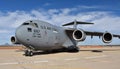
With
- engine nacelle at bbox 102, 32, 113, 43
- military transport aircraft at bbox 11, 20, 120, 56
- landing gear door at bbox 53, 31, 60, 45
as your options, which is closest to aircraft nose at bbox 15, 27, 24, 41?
military transport aircraft at bbox 11, 20, 120, 56

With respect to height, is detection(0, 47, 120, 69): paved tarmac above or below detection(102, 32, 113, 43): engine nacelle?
below

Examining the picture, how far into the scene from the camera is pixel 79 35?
934 inches

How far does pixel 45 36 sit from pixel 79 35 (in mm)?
4829

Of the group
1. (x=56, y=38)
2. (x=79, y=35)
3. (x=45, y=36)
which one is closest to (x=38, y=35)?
(x=45, y=36)

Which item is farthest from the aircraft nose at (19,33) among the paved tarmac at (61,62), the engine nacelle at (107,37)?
the engine nacelle at (107,37)

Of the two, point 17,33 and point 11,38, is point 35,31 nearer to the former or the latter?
point 17,33

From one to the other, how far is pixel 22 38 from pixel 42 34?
273 centimetres

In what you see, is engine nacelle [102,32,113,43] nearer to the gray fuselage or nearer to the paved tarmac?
the gray fuselage

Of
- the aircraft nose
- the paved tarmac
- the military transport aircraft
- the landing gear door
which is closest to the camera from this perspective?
the paved tarmac

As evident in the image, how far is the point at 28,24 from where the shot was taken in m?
19.0

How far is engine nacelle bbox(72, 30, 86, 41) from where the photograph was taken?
75.2 feet

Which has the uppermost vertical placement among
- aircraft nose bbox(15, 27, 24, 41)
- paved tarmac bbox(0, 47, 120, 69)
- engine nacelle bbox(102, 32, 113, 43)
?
aircraft nose bbox(15, 27, 24, 41)

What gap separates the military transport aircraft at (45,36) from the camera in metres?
18.0

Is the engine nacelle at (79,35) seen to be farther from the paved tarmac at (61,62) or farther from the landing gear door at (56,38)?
the paved tarmac at (61,62)
